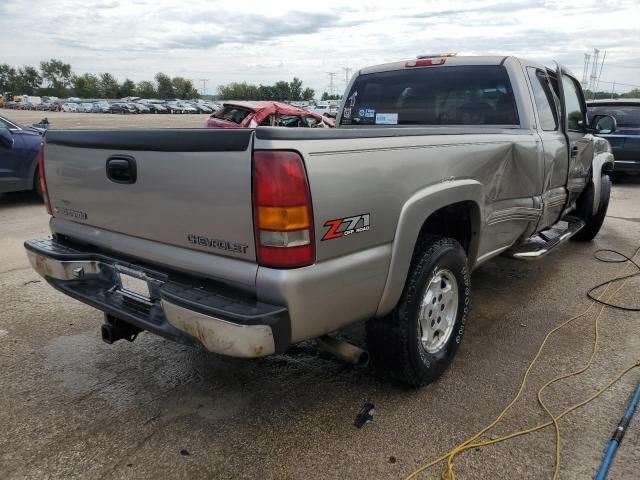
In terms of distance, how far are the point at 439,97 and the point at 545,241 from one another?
5.27 feet

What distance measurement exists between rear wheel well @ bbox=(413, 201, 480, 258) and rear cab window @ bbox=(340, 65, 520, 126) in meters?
1.11

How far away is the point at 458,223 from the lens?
3373 mm

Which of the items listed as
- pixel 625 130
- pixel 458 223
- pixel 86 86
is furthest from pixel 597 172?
pixel 86 86

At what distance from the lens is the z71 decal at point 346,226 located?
2.19 m

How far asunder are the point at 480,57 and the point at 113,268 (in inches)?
126

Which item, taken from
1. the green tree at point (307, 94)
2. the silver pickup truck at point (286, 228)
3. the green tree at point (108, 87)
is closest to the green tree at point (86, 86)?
the green tree at point (108, 87)

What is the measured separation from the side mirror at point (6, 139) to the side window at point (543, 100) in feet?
24.4

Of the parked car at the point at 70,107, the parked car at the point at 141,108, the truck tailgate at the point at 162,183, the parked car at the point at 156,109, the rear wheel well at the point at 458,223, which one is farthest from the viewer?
the parked car at the point at 156,109

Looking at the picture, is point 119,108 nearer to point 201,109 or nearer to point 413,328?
point 201,109

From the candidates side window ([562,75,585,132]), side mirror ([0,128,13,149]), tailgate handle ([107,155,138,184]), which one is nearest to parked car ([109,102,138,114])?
side mirror ([0,128,13,149])

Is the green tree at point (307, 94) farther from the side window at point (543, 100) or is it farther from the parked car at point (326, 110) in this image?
the side window at point (543, 100)

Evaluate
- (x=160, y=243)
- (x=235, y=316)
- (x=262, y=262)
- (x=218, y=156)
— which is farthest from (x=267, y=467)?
(x=218, y=156)

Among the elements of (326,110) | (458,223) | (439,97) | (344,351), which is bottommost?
(326,110)

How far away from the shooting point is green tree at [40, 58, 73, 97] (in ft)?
390
